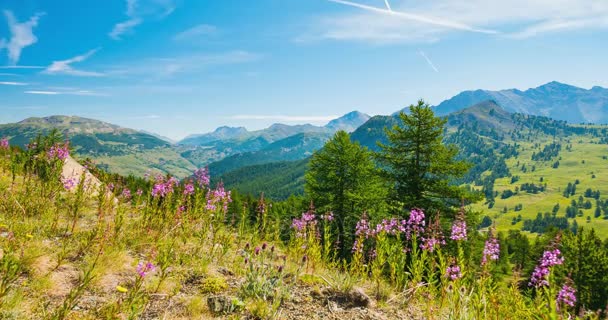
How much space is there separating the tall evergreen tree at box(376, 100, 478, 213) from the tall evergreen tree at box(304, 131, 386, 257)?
198 centimetres

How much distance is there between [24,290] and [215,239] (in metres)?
3.43

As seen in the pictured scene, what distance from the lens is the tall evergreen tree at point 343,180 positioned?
85.3 feet

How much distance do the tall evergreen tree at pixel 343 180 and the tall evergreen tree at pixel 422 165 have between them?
198 centimetres

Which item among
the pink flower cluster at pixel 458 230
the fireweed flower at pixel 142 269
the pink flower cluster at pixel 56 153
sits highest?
the pink flower cluster at pixel 56 153

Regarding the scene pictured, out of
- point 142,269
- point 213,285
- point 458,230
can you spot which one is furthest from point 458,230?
point 142,269

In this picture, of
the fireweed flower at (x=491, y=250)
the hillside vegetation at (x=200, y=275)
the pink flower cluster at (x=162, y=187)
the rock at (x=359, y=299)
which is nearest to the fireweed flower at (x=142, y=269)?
the hillside vegetation at (x=200, y=275)

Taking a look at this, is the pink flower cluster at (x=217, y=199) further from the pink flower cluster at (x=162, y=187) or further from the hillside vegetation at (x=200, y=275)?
the pink flower cluster at (x=162, y=187)

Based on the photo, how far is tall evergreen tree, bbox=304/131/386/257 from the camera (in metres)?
26.0

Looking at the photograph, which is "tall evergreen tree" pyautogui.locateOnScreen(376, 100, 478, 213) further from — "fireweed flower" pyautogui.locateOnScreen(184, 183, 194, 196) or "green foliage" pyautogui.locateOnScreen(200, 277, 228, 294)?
"green foliage" pyautogui.locateOnScreen(200, 277, 228, 294)

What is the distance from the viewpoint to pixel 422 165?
24.1 meters

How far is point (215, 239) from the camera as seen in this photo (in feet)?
24.0

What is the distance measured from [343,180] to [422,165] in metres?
6.76

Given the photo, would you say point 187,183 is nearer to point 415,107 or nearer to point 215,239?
point 215,239

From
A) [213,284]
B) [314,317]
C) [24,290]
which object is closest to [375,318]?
[314,317]
